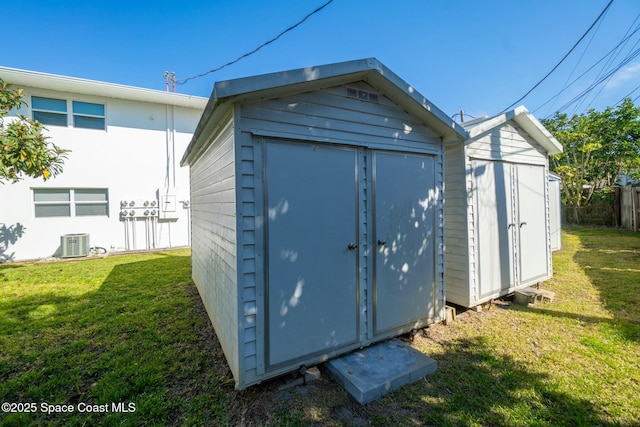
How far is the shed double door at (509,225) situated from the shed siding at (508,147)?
11 centimetres

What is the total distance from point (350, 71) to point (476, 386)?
3.09 m

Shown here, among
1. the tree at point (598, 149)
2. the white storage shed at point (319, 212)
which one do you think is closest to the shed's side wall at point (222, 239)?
the white storage shed at point (319, 212)

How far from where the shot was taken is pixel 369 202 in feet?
9.92

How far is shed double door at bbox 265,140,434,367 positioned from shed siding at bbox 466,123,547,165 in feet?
4.07

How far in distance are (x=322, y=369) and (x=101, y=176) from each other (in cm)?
1004

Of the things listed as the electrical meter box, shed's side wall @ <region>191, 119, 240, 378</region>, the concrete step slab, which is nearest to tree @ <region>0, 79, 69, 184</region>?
shed's side wall @ <region>191, 119, 240, 378</region>

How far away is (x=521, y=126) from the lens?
4770 millimetres

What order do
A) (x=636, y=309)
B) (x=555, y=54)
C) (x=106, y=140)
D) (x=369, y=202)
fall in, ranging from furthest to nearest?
(x=106, y=140)
(x=555, y=54)
(x=636, y=309)
(x=369, y=202)

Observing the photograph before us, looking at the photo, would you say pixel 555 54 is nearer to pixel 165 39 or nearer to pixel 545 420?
pixel 545 420

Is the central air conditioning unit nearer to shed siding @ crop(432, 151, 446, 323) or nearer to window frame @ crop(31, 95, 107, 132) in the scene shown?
window frame @ crop(31, 95, 107, 132)

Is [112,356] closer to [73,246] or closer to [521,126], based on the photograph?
[521,126]

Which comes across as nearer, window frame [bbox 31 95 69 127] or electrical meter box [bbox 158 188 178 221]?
window frame [bbox 31 95 69 127]

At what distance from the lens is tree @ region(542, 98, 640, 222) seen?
1253 cm

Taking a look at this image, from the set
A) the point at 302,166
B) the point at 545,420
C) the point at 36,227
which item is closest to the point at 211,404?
the point at 302,166
